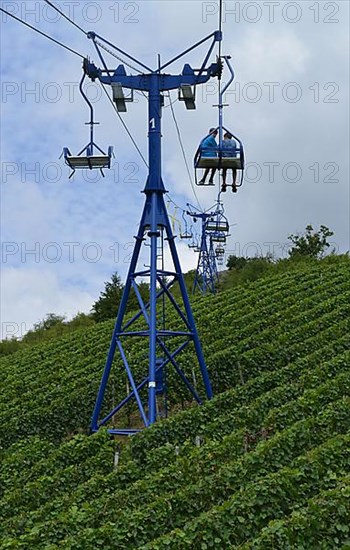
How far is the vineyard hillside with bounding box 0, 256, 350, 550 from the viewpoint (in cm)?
749

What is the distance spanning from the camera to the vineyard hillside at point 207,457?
7.49 m

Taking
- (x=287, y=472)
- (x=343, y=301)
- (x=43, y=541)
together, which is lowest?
(x=43, y=541)

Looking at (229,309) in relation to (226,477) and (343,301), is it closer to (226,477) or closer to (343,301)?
(343,301)

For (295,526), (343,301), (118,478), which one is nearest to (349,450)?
(295,526)

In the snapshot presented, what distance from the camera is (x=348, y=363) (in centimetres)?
1395

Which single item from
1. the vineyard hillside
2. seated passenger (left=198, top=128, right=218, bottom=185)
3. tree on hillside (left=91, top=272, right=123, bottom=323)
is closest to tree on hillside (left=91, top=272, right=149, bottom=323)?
tree on hillside (left=91, top=272, right=123, bottom=323)

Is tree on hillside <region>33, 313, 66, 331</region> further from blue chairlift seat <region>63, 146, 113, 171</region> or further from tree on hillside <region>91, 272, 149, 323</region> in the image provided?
blue chairlift seat <region>63, 146, 113, 171</region>

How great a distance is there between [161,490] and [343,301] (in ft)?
44.2

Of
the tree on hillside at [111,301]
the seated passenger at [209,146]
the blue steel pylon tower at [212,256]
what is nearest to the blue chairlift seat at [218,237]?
the blue steel pylon tower at [212,256]

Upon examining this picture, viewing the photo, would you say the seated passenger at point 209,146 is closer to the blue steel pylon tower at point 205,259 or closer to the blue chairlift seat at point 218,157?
the blue chairlift seat at point 218,157

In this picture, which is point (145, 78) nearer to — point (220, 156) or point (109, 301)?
point (220, 156)

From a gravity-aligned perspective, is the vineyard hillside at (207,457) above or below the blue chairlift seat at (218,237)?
below

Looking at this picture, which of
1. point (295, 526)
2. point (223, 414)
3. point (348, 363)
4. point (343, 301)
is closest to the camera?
point (295, 526)

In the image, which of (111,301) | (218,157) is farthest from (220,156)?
(111,301)
